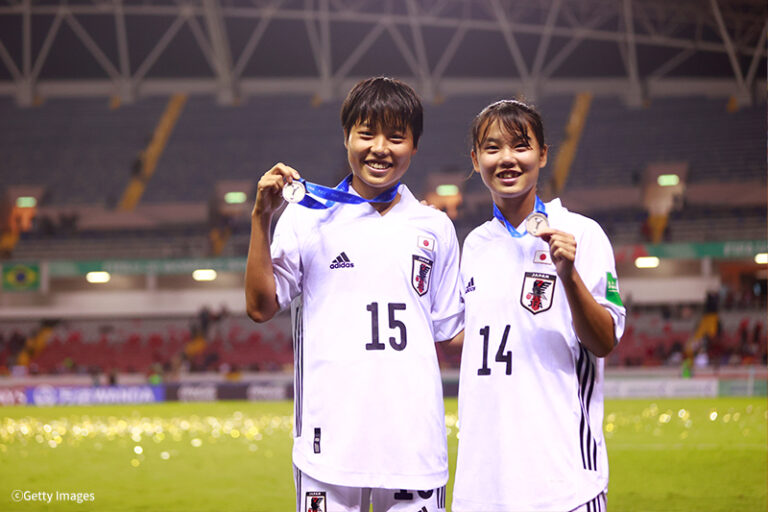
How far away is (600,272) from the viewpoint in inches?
104

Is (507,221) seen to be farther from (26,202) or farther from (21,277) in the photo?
(26,202)

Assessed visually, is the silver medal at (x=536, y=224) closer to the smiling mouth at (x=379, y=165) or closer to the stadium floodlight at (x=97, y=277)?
the smiling mouth at (x=379, y=165)

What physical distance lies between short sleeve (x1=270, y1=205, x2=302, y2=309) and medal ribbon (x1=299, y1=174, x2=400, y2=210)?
0.12 metres

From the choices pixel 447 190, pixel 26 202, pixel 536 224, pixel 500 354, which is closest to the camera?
pixel 536 224

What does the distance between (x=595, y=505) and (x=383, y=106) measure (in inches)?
58.0

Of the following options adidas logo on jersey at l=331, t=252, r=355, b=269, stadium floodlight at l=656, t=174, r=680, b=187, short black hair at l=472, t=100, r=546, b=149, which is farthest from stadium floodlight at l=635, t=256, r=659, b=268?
adidas logo on jersey at l=331, t=252, r=355, b=269

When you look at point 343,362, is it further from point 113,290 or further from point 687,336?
point 113,290

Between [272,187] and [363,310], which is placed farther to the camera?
[363,310]

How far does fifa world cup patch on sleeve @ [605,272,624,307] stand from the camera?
2.60 meters

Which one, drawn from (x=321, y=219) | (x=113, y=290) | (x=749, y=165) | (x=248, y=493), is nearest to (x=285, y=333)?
(x=113, y=290)

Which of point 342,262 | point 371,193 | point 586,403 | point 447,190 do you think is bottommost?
point 586,403

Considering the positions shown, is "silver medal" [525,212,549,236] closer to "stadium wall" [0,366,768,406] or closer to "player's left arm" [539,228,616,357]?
"player's left arm" [539,228,616,357]

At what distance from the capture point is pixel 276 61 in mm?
31703

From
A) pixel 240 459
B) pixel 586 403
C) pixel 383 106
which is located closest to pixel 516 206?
pixel 383 106
